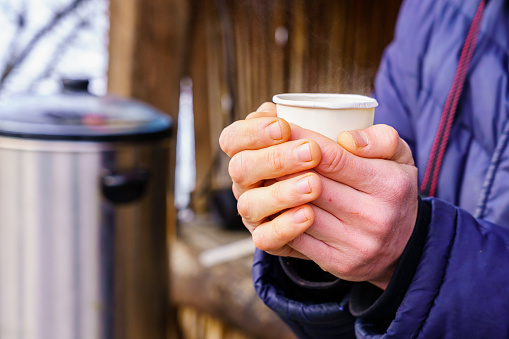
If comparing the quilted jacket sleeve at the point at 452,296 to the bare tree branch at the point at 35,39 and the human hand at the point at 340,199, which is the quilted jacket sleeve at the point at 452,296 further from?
the bare tree branch at the point at 35,39

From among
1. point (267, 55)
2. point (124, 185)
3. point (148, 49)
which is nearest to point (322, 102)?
point (124, 185)

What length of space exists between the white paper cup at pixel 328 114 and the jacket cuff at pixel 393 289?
211 millimetres

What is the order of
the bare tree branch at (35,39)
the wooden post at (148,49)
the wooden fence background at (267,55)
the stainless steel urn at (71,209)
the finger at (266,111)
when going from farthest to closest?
the bare tree branch at (35,39) < the wooden fence background at (267,55) < the wooden post at (148,49) < the stainless steel urn at (71,209) < the finger at (266,111)

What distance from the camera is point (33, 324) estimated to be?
2.03 metres

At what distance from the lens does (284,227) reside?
687 mm

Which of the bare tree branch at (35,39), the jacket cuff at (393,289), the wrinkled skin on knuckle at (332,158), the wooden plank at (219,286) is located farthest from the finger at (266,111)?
the bare tree branch at (35,39)

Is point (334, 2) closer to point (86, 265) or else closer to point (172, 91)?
point (172, 91)

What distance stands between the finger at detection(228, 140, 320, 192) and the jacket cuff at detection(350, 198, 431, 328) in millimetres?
253

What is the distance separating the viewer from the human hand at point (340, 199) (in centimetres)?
66

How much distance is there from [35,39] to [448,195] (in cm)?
431

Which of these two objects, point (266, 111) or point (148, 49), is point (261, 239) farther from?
point (148, 49)

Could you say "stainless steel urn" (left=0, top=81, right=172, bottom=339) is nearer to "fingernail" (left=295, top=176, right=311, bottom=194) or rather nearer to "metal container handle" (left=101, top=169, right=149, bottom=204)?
"metal container handle" (left=101, top=169, right=149, bottom=204)

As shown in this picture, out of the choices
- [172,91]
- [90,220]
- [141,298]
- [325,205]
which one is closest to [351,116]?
[325,205]

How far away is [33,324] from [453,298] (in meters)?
1.80
